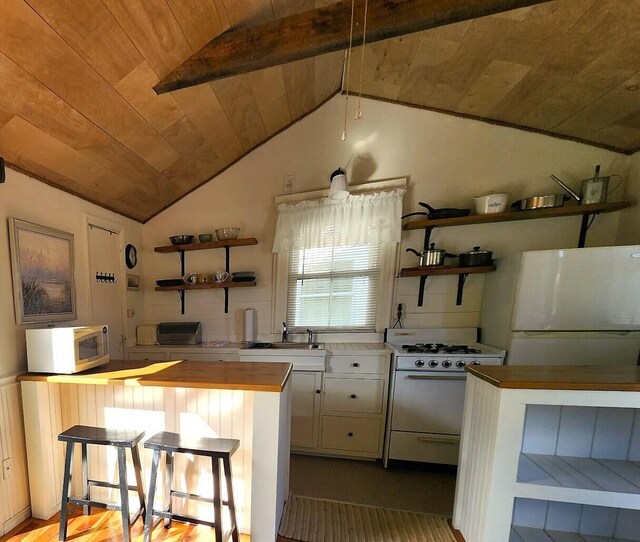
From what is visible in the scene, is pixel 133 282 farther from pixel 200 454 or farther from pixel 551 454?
pixel 551 454

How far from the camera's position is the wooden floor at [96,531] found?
135 cm

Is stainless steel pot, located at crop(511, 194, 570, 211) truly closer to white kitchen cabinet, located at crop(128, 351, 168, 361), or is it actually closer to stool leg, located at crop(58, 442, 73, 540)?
stool leg, located at crop(58, 442, 73, 540)

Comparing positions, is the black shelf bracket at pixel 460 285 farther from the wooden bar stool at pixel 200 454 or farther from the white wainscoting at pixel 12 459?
the white wainscoting at pixel 12 459

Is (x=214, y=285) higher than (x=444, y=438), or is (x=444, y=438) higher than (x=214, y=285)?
(x=214, y=285)

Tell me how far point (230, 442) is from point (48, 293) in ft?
5.65

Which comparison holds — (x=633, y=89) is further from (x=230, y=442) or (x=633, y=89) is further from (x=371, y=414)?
(x=230, y=442)

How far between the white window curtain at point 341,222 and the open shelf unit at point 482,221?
0.22 meters

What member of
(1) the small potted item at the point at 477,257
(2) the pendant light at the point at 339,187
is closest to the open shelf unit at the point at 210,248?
(2) the pendant light at the point at 339,187

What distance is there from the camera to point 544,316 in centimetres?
166

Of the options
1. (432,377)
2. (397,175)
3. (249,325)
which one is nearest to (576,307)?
(432,377)

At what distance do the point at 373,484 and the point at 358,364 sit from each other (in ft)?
2.89

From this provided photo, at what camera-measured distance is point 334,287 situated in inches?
97.7

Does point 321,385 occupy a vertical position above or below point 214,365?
below

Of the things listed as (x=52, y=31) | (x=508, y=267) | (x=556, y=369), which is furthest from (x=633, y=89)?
(x=52, y=31)
